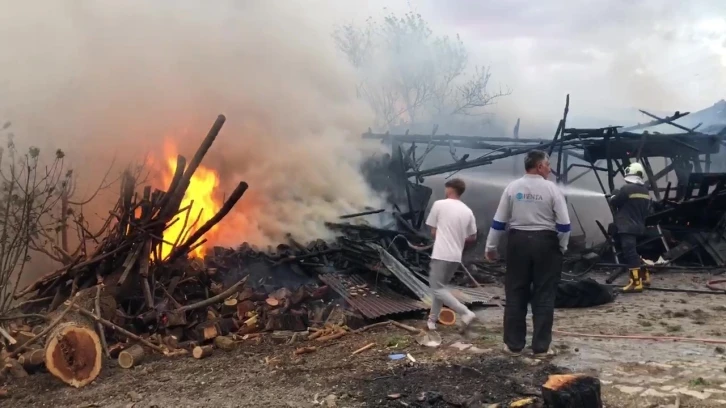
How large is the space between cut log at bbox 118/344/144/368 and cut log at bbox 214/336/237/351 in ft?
2.53

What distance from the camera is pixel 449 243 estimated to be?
627cm

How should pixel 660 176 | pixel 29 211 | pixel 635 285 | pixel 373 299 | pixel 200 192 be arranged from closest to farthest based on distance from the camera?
pixel 29 211, pixel 373 299, pixel 635 285, pixel 200 192, pixel 660 176

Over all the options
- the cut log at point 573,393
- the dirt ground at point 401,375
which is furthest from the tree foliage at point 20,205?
the cut log at point 573,393

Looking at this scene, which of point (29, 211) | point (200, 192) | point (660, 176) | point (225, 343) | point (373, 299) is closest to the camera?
point (225, 343)

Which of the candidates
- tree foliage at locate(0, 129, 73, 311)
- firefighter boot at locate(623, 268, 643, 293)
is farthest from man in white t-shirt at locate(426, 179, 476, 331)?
tree foliage at locate(0, 129, 73, 311)

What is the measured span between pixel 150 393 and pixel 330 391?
1.58 metres

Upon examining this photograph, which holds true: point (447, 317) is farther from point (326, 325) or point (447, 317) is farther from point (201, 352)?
point (201, 352)

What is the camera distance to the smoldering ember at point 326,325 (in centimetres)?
457

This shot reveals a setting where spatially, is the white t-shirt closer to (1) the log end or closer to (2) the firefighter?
(1) the log end

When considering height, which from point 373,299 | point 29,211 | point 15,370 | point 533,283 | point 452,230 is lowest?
point 15,370

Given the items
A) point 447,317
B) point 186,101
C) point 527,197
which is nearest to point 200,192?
point 186,101

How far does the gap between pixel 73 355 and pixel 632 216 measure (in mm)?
8192

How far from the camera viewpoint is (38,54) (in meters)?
9.12

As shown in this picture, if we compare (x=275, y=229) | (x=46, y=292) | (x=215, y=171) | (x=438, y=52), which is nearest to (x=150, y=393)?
(x=46, y=292)
